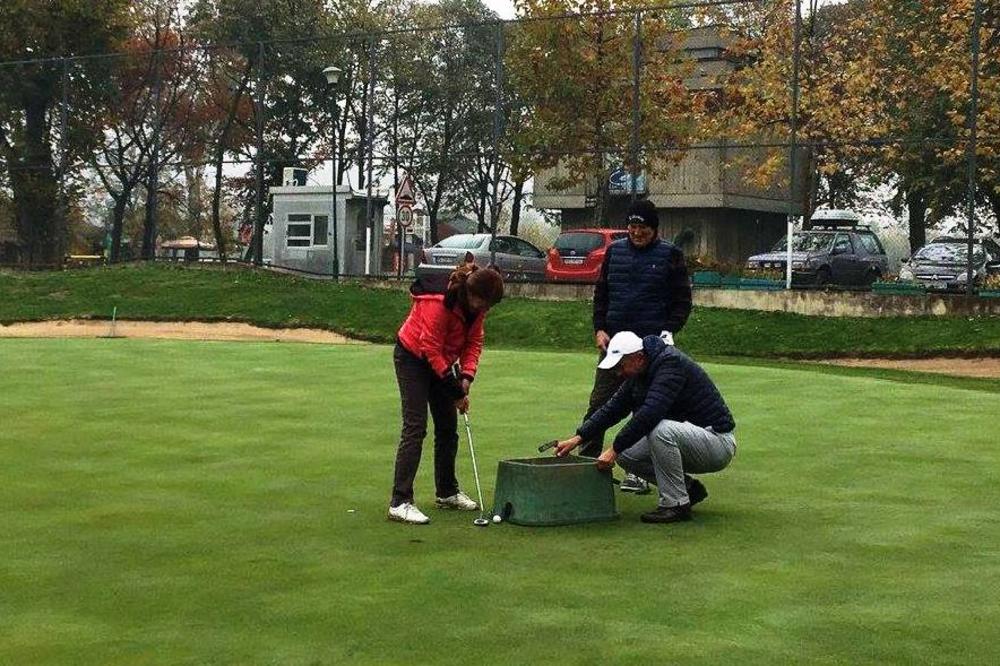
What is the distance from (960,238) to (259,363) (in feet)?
54.3

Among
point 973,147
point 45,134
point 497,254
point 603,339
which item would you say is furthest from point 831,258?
point 603,339

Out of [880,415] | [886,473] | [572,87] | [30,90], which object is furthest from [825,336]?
[30,90]

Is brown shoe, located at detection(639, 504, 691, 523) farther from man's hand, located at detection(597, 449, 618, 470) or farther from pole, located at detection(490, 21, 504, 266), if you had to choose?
pole, located at detection(490, 21, 504, 266)

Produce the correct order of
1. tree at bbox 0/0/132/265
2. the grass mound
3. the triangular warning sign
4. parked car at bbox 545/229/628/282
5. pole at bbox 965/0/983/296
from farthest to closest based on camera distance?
1. tree at bbox 0/0/132/265
2. the triangular warning sign
3. parked car at bbox 545/229/628/282
4. pole at bbox 965/0/983/296
5. the grass mound

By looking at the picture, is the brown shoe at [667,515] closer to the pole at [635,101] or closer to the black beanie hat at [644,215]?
the black beanie hat at [644,215]

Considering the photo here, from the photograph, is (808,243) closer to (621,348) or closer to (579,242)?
(579,242)

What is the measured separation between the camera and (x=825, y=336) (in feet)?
98.3

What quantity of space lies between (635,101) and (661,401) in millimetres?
26820

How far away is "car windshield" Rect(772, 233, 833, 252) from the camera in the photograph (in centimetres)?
3347

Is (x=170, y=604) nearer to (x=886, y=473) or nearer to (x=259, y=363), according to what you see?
(x=886, y=473)

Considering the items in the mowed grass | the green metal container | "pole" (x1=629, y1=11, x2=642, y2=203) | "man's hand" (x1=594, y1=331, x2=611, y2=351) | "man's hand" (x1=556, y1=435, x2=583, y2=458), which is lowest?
the mowed grass

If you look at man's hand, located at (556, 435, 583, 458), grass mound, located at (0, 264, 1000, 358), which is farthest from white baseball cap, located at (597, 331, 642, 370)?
grass mound, located at (0, 264, 1000, 358)

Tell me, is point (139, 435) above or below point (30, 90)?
below

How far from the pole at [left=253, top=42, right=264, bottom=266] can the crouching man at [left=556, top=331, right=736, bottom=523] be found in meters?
31.3
